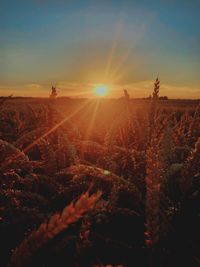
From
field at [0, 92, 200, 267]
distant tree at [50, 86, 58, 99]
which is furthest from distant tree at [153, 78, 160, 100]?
distant tree at [50, 86, 58, 99]

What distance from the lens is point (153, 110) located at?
41.0 inches

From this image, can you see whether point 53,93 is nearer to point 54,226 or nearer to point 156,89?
point 156,89

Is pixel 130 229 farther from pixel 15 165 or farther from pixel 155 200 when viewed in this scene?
pixel 15 165

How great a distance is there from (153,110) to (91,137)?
1214 millimetres

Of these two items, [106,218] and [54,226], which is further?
[106,218]

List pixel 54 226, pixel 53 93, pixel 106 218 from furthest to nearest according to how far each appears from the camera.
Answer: pixel 53 93, pixel 106 218, pixel 54 226

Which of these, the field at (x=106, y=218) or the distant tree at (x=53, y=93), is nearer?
the field at (x=106, y=218)

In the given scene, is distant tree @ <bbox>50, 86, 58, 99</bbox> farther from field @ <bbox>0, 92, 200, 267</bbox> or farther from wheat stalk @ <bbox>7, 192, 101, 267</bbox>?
wheat stalk @ <bbox>7, 192, 101, 267</bbox>

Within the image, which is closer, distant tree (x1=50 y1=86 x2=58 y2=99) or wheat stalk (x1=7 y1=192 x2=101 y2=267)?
wheat stalk (x1=7 y1=192 x2=101 y2=267)

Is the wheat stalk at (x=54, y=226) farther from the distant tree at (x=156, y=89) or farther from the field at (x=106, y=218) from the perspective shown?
the distant tree at (x=156, y=89)

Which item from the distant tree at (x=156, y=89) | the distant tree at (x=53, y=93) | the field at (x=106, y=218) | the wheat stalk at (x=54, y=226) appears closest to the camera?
the wheat stalk at (x=54, y=226)

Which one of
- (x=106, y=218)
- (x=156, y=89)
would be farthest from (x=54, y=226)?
(x=156, y=89)

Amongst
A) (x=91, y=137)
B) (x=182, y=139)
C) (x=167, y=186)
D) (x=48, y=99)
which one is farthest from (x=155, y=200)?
(x=91, y=137)

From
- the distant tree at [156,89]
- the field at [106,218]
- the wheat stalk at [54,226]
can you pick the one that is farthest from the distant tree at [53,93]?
the wheat stalk at [54,226]
